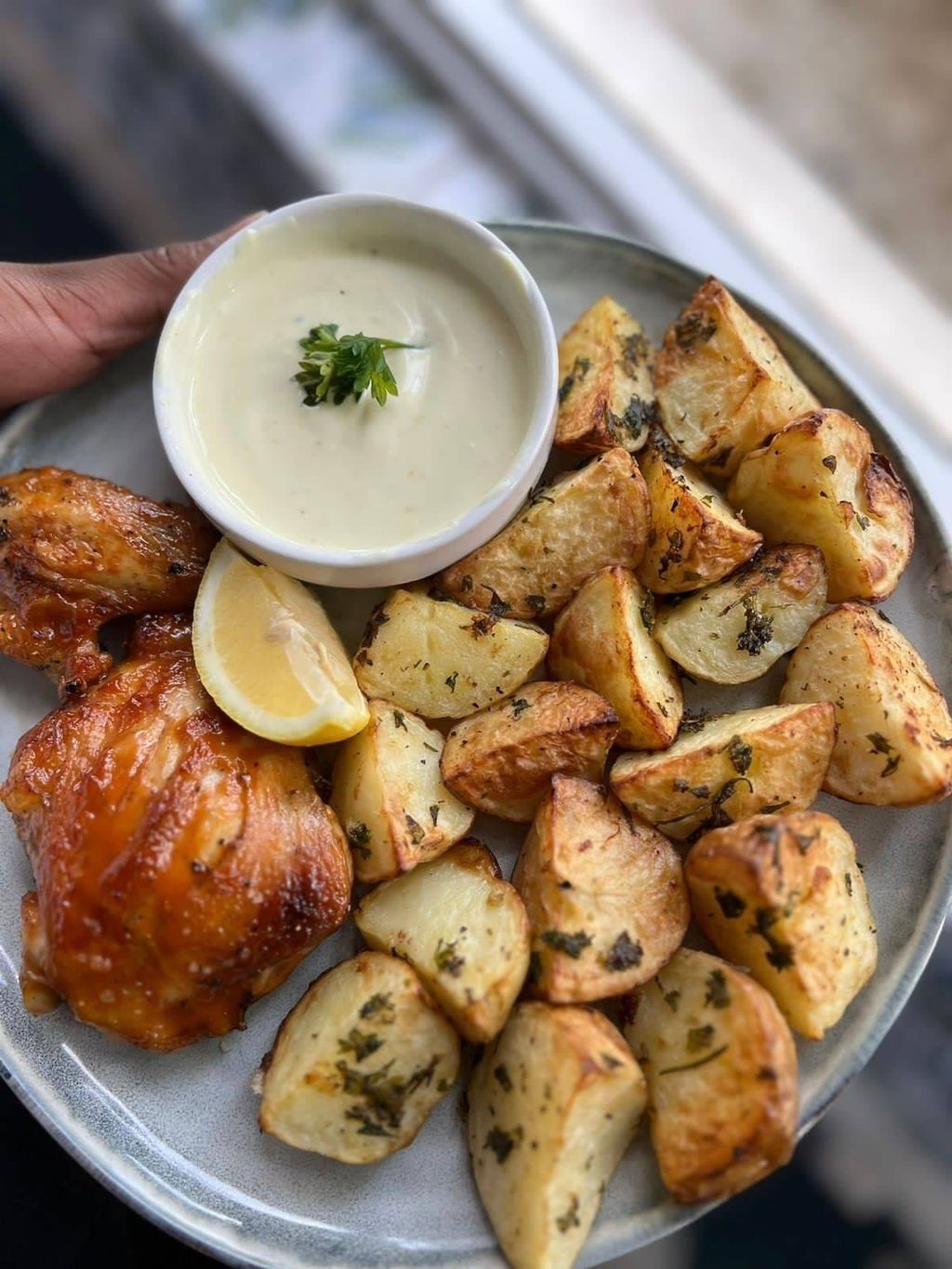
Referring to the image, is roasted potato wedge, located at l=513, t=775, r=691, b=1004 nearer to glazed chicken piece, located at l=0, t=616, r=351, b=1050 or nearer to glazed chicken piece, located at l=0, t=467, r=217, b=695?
glazed chicken piece, located at l=0, t=616, r=351, b=1050

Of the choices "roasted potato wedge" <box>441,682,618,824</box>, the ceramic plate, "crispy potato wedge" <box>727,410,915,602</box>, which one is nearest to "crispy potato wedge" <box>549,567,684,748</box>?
"roasted potato wedge" <box>441,682,618,824</box>

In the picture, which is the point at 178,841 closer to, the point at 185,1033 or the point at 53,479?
the point at 185,1033

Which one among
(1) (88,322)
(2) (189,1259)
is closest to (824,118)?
(1) (88,322)

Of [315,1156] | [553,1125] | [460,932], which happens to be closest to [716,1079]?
[553,1125]

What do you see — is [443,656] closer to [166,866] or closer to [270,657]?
[270,657]

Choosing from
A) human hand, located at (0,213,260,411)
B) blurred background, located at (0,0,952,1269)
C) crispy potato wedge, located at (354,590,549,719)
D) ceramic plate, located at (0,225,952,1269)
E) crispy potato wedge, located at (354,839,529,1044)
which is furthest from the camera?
blurred background, located at (0,0,952,1269)
